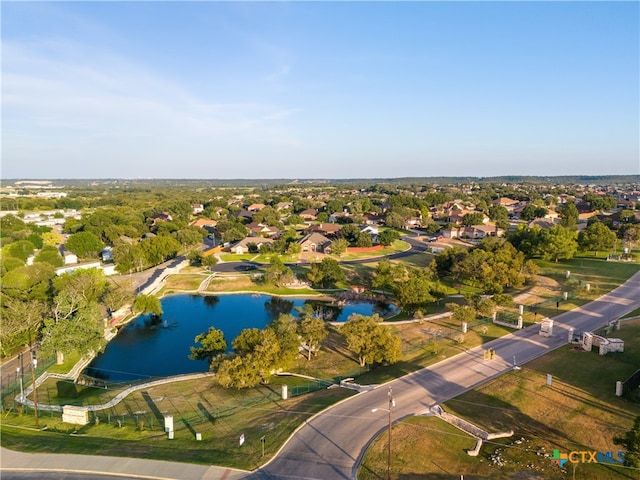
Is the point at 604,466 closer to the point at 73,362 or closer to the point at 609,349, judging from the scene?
the point at 609,349

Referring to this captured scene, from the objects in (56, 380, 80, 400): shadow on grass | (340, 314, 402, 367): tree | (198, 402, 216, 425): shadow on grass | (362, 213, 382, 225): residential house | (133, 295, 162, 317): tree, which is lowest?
(56, 380, 80, 400): shadow on grass

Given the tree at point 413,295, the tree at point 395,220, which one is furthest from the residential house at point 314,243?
the tree at point 413,295

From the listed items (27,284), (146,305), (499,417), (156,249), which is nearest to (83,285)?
(27,284)

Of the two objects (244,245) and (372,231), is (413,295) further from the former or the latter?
(372,231)

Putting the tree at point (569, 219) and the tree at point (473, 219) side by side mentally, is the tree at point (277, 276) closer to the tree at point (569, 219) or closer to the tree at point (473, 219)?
the tree at point (569, 219)

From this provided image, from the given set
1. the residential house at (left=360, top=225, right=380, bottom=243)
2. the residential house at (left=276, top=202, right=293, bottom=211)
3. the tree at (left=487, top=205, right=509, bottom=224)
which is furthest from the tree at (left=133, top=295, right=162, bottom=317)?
the residential house at (left=276, top=202, right=293, bottom=211)

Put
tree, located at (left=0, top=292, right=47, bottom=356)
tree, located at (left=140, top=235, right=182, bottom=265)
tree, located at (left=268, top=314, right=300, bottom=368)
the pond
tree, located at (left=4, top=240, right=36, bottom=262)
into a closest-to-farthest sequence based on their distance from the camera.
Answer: tree, located at (left=268, top=314, right=300, bottom=368) → tree, located at (left=0, top=292, right=47, bottom=356) → the pond → tree, located at (left=4, top=240, right=36, bottom=262) → tree, located at (left=140, top=235, right=182, bottom=265)

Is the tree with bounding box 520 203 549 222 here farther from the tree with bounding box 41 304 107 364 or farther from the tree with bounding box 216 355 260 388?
the tree with bounding box 41 304 107 364
